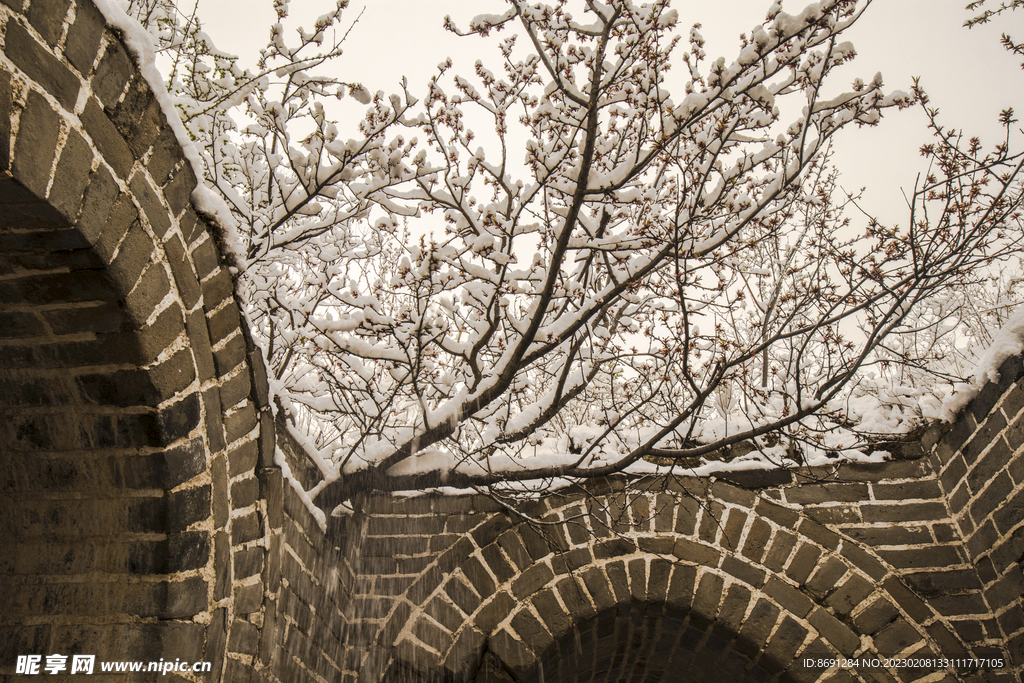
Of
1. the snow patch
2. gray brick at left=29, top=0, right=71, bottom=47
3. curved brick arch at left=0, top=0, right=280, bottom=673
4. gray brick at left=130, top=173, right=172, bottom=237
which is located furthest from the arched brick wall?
gray brick at left=29, top=0, right=71, bottom=47

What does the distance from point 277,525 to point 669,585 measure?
7.24 feet

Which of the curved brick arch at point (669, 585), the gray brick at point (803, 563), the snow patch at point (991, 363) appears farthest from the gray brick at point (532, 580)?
the snow patch at point (991, 363)

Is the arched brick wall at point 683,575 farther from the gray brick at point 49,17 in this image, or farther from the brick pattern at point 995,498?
the gray brick at point 49,17

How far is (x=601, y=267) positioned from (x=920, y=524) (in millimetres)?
2494

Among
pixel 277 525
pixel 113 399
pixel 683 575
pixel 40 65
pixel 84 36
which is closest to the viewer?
pixel 40 65

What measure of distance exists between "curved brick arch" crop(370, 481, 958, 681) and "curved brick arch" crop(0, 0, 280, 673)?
5.15ft

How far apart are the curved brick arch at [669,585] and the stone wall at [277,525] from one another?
0.01 m

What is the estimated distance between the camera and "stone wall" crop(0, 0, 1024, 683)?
5.26 feet

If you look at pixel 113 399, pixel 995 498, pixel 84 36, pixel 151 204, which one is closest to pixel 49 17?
pixel 84 36

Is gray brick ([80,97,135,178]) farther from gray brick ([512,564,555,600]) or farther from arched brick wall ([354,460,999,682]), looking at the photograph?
gray brick ([512,564,555,600])

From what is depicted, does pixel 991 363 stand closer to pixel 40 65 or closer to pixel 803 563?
pixel 803 563

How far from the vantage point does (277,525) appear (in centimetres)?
233

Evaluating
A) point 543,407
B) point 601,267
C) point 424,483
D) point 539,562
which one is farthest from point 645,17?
point 539,562

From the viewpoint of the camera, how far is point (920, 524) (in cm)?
334
